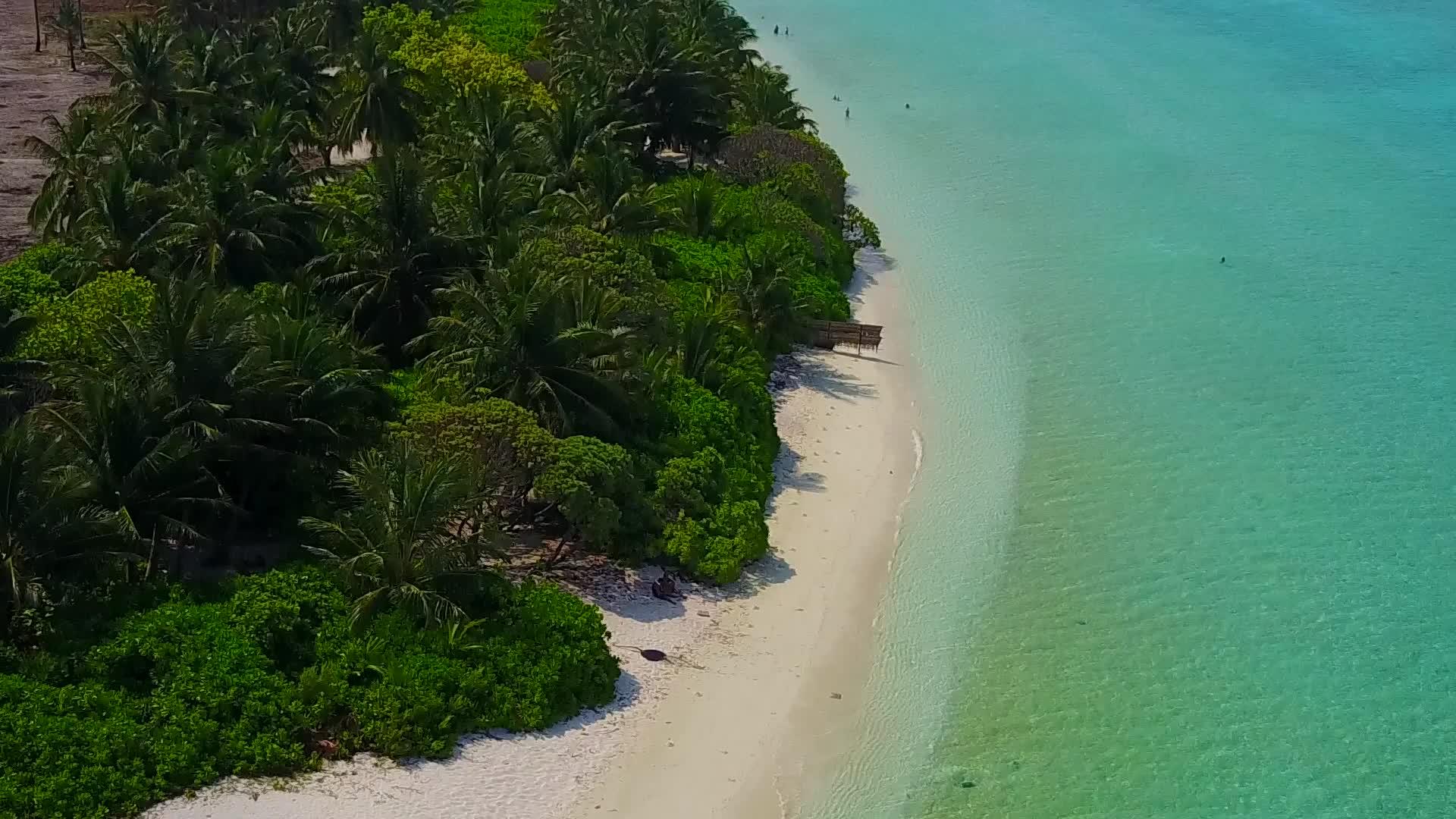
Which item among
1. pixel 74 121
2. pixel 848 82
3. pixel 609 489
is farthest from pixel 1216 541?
pixel 848 82

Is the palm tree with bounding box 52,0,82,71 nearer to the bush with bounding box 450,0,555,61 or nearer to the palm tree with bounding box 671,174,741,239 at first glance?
the bush with bounding box 450,0,555,61

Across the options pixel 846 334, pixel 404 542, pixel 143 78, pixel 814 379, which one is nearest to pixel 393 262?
pixel 404 542

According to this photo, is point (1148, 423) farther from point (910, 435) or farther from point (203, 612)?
point (203, 612)

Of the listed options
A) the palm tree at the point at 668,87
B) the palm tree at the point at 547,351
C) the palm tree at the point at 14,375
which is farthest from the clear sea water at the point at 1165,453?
the palm tree at the point at 14,375

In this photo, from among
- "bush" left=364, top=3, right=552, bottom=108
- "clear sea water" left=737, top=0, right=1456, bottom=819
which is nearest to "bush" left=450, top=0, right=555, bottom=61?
"bush" left=364, top=3, right=552, bottom=108

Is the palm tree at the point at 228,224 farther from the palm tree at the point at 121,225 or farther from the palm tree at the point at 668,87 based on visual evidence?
the palm tree at the point at 668,87

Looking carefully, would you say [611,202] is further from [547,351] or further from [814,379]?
[547,351]

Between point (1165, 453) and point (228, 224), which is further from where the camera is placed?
point (1165, 453)
